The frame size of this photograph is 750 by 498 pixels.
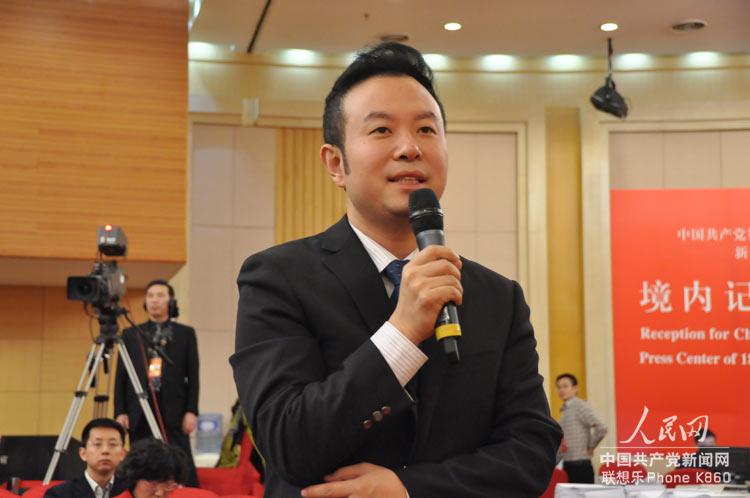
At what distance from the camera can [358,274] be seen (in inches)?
59.4

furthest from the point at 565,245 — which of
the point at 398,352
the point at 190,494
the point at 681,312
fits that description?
the point at 398,352

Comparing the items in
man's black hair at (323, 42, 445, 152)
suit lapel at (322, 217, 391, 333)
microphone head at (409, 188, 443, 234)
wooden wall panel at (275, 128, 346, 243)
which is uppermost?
wooden wall panel at (275, 128, 346, 243)

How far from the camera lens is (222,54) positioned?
10.5 m

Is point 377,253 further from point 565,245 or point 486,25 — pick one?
point 565,245

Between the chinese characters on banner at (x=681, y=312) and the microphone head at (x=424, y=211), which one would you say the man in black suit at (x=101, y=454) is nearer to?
the microphone head at (x=424, y=211)

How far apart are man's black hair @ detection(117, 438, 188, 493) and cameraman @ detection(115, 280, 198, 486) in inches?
61.2

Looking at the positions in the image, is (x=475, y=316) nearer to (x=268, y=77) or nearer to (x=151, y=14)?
(x=151, y=14)

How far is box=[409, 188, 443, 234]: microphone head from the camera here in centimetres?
142

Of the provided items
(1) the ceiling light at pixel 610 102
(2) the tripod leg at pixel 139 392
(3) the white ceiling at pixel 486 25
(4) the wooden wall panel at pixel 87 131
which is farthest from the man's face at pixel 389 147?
(1) the ceiling light at pixel 610 102

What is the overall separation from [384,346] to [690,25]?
9.24 m

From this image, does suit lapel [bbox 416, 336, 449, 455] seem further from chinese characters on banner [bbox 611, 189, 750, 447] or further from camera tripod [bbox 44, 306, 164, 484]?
chinese characters on banner [bbox 611, 189, 750, 447]

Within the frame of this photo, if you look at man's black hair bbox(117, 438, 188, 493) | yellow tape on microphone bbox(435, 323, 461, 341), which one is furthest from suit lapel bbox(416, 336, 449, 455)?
man's black hair bbox(117, 438, 188, 493)

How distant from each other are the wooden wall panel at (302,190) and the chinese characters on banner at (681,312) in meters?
2.87

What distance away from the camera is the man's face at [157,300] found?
6.58 m
